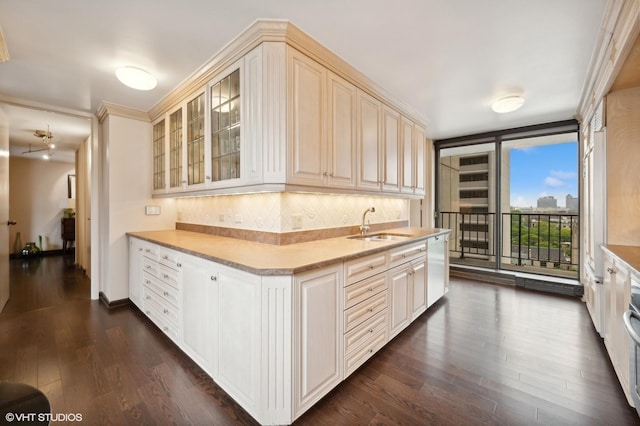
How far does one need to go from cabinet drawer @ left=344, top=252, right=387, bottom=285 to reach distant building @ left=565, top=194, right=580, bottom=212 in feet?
12.7

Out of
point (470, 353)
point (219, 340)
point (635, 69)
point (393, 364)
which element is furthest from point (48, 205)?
point (635, 69)

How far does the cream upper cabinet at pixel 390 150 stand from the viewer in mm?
3059

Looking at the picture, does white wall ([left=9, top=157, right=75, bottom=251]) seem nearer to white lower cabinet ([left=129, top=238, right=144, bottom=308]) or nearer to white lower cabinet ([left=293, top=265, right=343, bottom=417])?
white lower cabinet ([left=129, top=238, right=144, bottom=308])

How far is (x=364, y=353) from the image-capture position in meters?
1.99

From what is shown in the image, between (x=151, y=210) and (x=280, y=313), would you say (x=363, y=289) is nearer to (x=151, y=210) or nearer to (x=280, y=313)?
(x=280, y=313)

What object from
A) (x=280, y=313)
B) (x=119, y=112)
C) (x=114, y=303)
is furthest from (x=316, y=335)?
(x=119, y=112)

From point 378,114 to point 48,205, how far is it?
26.2ft

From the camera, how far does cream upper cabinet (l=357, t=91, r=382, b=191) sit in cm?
269

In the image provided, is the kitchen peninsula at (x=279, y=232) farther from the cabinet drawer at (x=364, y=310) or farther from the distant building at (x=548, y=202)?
the distant building at (x=548, y=202)

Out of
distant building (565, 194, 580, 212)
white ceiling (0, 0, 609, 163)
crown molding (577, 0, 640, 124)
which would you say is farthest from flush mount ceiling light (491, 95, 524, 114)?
distant building (565, 194, 580, 212)

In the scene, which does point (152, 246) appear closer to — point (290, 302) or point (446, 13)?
point (290, 302)

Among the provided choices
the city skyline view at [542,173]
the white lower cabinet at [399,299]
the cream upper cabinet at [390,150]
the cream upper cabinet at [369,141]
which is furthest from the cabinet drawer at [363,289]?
the city skyline view at [542,173]

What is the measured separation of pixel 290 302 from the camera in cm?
142

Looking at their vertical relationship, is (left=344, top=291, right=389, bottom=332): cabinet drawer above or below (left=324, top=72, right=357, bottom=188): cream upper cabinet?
below
